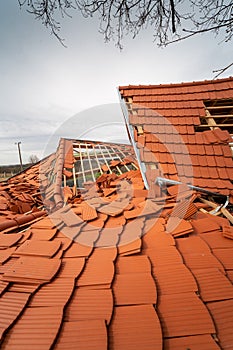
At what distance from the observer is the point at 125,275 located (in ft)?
5.64

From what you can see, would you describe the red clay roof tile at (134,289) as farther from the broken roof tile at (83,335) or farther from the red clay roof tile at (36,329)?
the red clay roof tile at (36,329)

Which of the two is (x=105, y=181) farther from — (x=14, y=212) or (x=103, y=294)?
(x=103, y=294)

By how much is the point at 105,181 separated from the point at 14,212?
213 centimetres

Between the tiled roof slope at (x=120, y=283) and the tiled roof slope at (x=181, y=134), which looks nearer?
the tiled roof slope at (x=120, y=283)

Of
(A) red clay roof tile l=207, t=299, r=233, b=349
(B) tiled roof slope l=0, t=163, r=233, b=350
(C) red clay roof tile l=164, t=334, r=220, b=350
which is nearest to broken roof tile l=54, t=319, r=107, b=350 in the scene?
(B) tiled roof slope l=0, t=163, r=233, b=350

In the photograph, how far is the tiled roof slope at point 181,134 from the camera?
3.85 m

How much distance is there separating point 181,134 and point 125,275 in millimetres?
3501

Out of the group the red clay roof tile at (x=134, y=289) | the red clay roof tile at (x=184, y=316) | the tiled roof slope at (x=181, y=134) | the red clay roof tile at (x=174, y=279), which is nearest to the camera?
the red clay roof tile at (x=184, y=316)

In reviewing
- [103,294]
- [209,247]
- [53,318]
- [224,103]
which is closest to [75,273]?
[103,294]

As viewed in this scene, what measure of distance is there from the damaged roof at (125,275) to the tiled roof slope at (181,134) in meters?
0.36

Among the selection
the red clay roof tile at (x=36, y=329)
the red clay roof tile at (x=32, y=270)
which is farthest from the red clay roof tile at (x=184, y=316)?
the red clay roof tile at (x=32, y=270)

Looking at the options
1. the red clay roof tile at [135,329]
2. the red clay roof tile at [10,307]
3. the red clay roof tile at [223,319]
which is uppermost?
the red clay roof tile at [10,307]

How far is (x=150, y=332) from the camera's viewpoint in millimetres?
1197

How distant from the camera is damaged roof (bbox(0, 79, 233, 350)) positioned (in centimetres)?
120
